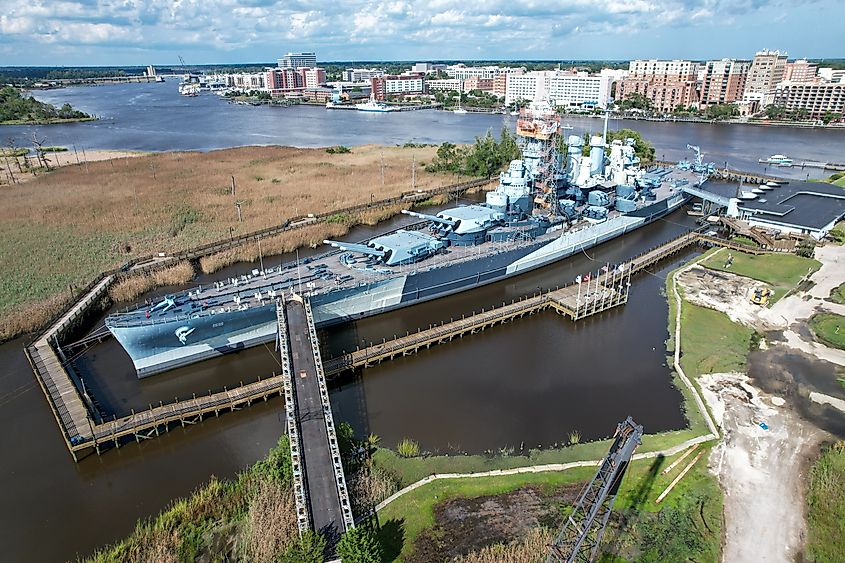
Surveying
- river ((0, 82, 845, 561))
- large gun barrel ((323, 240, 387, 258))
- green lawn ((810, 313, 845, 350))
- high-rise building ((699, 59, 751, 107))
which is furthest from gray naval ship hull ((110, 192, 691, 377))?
high-rise building ((699, 59, 751, 107))

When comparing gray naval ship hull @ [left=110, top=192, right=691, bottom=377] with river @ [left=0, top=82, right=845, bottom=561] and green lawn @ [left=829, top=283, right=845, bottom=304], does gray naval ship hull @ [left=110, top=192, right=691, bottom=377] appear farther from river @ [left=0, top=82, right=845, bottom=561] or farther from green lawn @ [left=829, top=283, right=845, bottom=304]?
green lawn @ [left=829, top=283, right=845, bottom=304]

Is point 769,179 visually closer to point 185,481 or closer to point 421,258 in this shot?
point 421,258

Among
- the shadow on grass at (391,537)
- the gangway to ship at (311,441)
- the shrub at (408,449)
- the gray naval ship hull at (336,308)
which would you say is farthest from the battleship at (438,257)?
the shadow on grass at (391,537)

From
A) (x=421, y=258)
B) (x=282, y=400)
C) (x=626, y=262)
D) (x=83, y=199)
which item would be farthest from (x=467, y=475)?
(x=83, y=199)

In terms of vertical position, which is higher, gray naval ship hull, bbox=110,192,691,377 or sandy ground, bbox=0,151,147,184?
sandy ground, bbox=0,151,147,184

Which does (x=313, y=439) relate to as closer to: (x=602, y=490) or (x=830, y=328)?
(x=602, y=490)

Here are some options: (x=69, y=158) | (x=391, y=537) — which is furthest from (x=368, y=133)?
(x=391, y=537)
